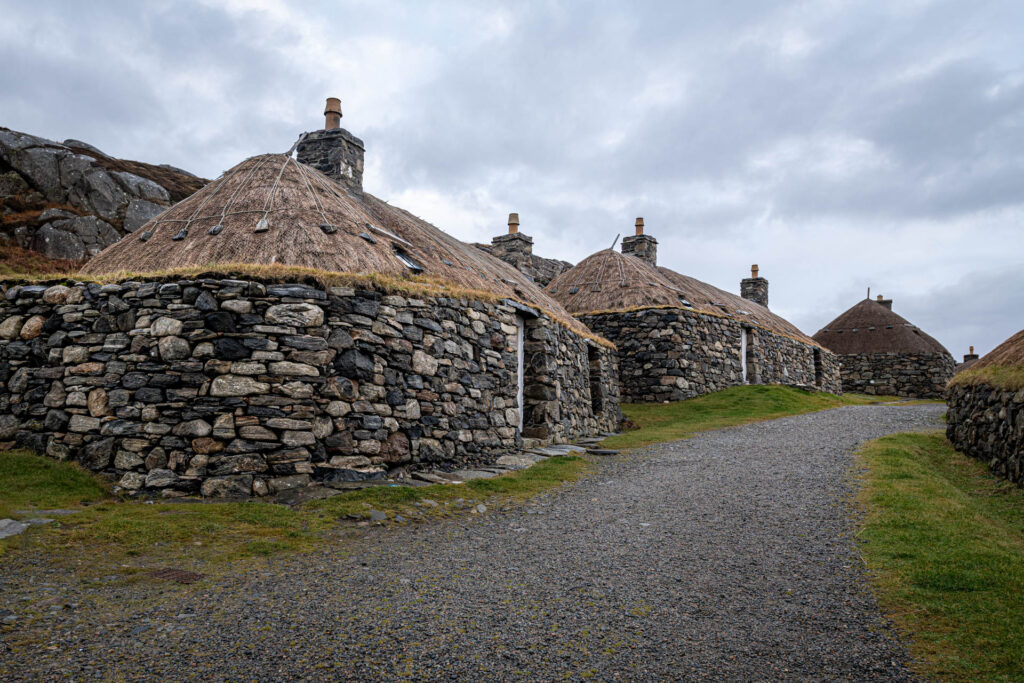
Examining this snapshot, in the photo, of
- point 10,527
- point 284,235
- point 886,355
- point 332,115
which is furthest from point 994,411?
point 886,355

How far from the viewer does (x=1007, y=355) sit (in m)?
11.4

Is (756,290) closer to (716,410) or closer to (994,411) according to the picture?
(716,410)

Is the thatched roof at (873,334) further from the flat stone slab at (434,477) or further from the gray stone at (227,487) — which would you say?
the gray stone at (227,487)

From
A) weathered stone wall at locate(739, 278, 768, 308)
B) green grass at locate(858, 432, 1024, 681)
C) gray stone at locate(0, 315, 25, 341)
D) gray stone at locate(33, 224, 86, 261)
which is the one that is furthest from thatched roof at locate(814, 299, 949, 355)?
gray stone at locate(0, 315, 25, 341)

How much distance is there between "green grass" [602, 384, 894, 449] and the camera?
1690cm

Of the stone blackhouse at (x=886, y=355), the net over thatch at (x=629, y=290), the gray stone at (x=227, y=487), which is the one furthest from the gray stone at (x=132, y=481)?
the stone blackhouse at (x=886, y=355)

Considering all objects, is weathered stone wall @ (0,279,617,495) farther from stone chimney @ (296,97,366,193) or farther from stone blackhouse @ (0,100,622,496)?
stone chimney @ (296,97,366,193)

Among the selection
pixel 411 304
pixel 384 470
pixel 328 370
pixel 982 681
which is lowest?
pixel 982 681

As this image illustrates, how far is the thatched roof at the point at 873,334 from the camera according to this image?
35.7 metres

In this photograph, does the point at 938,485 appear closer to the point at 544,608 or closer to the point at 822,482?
the point at 822,482

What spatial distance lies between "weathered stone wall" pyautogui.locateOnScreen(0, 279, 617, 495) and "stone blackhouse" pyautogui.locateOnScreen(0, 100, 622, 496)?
0.07ft

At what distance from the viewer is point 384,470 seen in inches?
386

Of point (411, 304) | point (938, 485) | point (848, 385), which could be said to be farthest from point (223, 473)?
point (848, 385)

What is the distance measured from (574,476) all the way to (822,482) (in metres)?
3.88
